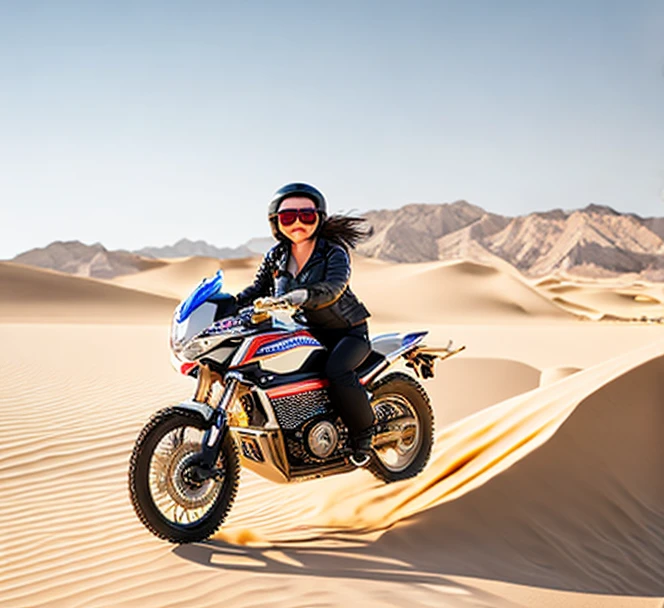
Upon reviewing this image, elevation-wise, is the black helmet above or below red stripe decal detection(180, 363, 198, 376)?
above

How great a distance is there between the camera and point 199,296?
15.1 ft

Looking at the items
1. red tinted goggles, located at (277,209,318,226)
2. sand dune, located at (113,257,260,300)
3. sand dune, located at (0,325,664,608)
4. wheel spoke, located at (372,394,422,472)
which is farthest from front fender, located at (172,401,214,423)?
sand dune, located at (113,257,260,300)

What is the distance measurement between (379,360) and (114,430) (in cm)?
450

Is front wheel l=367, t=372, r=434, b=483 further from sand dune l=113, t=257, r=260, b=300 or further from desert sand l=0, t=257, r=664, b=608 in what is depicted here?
sand dune l=113, t=257, r=260, b=300

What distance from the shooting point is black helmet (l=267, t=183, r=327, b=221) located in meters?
5.07

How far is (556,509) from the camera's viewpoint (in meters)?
5.15

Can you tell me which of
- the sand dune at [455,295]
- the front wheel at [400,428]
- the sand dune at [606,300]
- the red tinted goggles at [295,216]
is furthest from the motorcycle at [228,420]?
the sand dune at [606,300]

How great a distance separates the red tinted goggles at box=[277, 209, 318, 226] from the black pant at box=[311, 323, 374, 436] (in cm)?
84

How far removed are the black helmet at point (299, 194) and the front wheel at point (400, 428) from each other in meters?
1.44

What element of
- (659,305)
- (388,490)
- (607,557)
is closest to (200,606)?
(388,490)

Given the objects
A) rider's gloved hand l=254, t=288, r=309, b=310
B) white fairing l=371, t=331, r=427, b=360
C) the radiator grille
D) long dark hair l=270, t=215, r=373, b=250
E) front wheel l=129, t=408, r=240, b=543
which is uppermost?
long dark hair l=270, t=215, r=373, b=250

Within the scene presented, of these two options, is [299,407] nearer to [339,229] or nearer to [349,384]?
[349,384]

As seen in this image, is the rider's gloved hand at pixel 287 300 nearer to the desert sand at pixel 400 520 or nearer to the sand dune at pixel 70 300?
the desert sand at pixel 400 520

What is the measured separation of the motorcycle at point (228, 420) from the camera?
14.4ft
